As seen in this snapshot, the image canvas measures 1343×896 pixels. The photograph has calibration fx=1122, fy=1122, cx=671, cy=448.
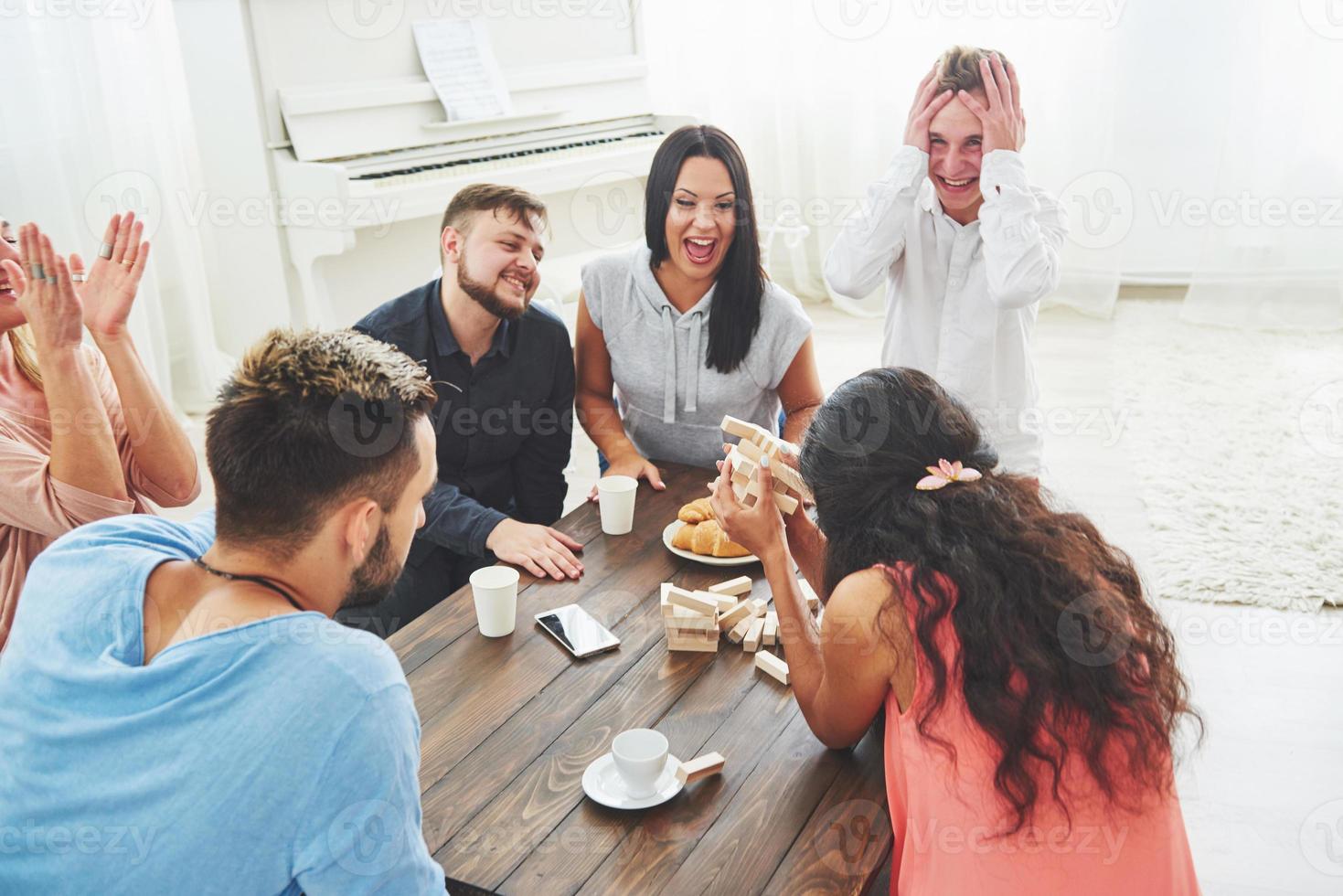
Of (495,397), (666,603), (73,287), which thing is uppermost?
(73,287)

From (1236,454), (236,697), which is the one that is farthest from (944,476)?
(1236,454)

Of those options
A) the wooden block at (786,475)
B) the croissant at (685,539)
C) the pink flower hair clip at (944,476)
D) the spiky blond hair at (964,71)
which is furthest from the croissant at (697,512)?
the spiky blond hair at (964,71)

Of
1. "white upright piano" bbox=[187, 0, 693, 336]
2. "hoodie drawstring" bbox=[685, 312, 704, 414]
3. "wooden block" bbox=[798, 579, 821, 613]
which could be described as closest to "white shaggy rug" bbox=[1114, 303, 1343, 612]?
"hoodie drawstring" bbox=[685, 312, 704, 414]

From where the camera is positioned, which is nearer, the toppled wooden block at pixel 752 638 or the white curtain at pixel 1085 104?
the toppled wooden block at pixel 752 638

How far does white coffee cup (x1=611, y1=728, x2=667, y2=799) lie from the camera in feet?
4.20

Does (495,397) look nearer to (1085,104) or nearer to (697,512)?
(697,512)

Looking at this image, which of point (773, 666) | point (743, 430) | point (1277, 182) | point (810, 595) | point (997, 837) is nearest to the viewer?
point (997, 837)

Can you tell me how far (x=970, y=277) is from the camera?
2254 millimetres

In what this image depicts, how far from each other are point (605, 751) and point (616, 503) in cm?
62

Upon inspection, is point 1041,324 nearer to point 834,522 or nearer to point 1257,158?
point 1257,158

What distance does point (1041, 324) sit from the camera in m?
5.22

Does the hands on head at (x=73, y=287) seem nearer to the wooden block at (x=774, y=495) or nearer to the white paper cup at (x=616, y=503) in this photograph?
the white paper cup at (x=616, y=503)

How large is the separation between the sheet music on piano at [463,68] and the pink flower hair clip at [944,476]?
2.65 m

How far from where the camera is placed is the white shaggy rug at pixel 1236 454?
309cm
